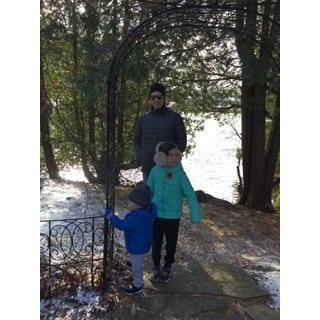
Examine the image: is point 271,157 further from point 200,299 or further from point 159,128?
point 200,299

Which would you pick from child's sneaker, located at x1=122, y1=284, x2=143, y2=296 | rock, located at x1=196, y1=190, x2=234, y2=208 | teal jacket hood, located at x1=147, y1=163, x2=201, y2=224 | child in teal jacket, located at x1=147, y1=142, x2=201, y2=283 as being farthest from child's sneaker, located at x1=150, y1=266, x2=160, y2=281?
rock, located at x1=196, y1=190, x2=234, y2=208

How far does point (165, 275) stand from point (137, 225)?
0.62 meters

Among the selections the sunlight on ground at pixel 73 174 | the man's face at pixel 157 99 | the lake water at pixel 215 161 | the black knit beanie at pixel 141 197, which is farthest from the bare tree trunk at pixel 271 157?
the black knit beanie at pixel 141 197

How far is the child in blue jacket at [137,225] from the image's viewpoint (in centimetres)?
285

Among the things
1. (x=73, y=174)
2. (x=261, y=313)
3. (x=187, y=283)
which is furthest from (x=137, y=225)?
(x=73, y=174)

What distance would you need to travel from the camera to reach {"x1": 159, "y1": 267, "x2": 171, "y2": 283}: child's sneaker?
3.27m

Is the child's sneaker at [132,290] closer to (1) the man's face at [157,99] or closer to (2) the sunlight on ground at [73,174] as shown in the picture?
(1) the man's face at [157,99]

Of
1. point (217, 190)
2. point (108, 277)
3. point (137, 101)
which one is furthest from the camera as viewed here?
point (217, 190)

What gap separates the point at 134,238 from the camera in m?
2.95

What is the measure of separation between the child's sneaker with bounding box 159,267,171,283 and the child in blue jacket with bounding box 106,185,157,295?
253 millimetres
